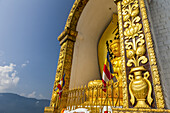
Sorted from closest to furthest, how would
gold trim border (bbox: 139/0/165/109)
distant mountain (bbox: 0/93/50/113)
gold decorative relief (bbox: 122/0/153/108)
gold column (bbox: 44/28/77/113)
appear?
gold trim border (bbox: 139/0/165/109) < gold decorative relief (bbox: 122/0/153/108) < gold column (bbox: 44/28/77/113) < distant mountain (bbox: 0/93/50/113)

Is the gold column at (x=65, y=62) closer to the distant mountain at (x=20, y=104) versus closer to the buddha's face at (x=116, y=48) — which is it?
the buddha's face at (x=116, y=48)

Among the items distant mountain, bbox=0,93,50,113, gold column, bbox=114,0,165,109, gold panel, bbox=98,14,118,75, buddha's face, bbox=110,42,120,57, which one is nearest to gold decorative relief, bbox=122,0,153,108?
gold column, bbox=114,0,165,109

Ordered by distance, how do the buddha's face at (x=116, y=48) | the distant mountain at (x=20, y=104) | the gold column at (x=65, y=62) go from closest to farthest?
1. the gold column at (x=65, y=62)
2. the buddha's face at (x=116, y=48)
3. the distant mountain at (x=20, y=104)

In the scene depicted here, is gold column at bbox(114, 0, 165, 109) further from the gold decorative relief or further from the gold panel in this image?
the gold panel

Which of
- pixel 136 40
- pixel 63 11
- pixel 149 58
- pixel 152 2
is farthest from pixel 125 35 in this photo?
pixel 63 11

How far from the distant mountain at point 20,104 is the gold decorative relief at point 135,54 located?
10.0 meters

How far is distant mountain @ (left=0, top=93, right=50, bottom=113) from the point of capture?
9.71 meters

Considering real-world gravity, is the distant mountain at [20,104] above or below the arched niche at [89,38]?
below

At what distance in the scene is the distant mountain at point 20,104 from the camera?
9.71 m

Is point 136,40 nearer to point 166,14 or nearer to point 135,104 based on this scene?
point 135,104

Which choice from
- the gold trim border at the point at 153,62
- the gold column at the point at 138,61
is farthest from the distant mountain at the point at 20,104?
the gold trim border at the point at 153,62

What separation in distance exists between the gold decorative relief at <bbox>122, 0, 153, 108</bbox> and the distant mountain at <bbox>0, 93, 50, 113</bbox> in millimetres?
10003

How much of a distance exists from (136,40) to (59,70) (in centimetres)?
229

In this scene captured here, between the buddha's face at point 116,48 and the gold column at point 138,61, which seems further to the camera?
the buddha's face at point 116,48
